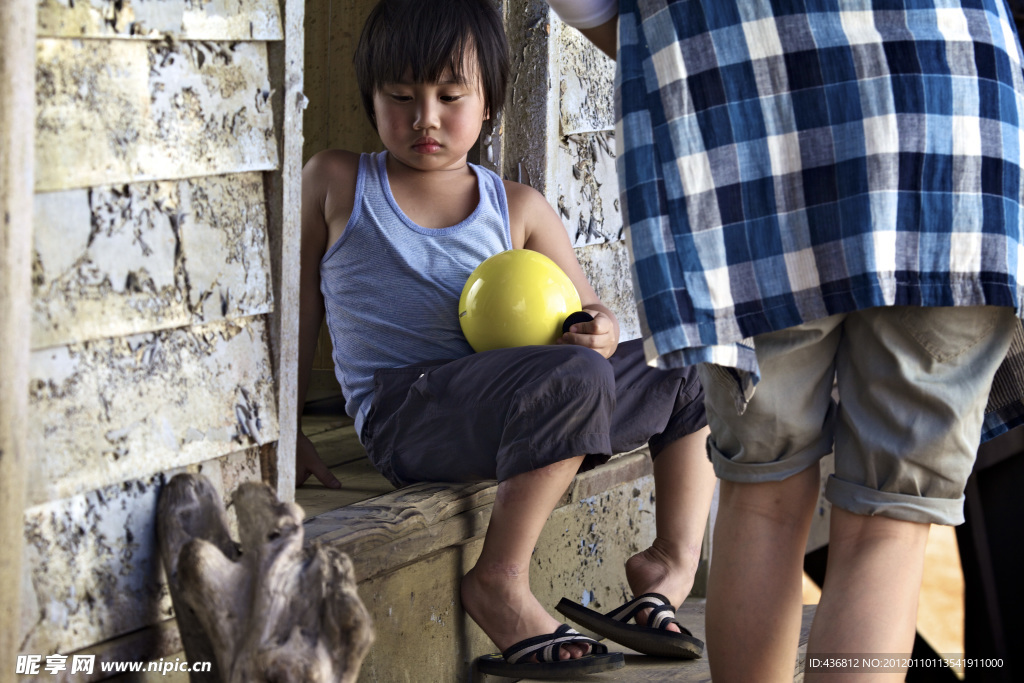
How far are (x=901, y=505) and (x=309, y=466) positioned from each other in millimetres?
1285

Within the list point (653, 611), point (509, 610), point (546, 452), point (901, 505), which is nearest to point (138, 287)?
point (546, 452)

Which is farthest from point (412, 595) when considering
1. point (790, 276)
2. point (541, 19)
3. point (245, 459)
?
point (541, 19)

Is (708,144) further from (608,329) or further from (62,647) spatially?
(62,647)

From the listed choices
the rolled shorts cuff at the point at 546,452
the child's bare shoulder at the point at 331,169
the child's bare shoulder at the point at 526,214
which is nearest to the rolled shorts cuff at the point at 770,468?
the rolled shorts cuff at the point at 546,452

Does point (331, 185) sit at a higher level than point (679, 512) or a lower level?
higher

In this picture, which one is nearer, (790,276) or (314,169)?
(790,276)

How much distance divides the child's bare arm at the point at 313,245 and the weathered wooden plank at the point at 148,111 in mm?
569

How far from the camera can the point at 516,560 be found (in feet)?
6.37

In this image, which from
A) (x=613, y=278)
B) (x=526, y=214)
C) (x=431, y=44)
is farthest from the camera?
(x=613, y=278)

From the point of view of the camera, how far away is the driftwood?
4.29 ft

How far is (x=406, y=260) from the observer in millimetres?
2170

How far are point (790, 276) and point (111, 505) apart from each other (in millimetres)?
1010

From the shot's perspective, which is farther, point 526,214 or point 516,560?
point 526,214

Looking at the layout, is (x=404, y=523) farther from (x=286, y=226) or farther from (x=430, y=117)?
(x=430, y=117)
